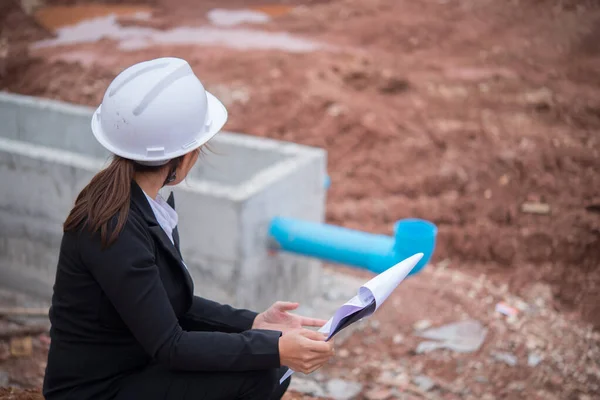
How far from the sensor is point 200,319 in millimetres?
2436

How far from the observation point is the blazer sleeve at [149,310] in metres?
1.91

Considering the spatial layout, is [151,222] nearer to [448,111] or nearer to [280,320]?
[280,320]

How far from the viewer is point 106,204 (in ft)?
6.48

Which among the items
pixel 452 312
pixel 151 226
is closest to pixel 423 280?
pixel 452 312

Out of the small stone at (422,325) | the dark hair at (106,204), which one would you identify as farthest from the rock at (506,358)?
the dark hair at (106,204)

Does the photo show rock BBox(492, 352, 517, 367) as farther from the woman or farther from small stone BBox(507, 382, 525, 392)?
the woman

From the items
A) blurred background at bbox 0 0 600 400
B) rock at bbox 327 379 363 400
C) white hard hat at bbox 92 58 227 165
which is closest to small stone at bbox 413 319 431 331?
blurred background at bbox 0 0 600 400

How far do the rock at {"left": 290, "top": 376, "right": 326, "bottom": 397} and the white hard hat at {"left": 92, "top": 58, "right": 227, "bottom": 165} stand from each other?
194 cm

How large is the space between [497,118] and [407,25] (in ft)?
12.5

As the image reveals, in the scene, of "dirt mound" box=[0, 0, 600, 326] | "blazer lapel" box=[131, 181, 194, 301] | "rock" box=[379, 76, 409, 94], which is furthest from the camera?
"rock" box=[379, 76, 409, 94]

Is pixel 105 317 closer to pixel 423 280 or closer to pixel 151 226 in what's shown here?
pixel 151 226

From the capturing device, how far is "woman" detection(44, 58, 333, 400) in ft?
6.36

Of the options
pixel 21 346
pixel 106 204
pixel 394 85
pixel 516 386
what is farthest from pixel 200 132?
pixel 394 85

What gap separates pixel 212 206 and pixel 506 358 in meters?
1.90
